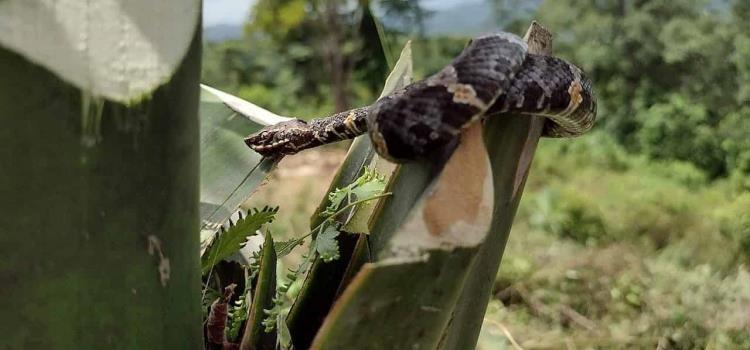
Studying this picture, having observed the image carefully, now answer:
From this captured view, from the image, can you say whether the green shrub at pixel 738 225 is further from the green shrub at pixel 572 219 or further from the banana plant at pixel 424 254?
the banana plant at pixel 424 254

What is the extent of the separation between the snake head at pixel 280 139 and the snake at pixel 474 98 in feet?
0.57

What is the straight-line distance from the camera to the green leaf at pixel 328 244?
40 cm

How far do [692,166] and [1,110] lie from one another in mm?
3783

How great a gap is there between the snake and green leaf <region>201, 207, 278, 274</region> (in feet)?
0.33

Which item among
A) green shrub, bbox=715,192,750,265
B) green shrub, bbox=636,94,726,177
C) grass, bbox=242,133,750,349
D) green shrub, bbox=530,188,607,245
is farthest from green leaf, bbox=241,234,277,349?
green shrub, bbox=636,94,726,177

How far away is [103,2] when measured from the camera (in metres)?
0.27

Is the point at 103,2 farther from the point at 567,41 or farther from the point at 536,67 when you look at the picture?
the point at 567,41

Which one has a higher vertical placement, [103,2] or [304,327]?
[103,2]

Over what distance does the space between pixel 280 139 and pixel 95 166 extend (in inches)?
10.5

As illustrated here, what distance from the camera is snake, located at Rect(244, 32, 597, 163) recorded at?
0.34 meters

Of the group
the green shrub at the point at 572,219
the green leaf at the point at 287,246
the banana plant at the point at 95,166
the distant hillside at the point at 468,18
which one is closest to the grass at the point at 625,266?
the green shrub at the point at 572,219

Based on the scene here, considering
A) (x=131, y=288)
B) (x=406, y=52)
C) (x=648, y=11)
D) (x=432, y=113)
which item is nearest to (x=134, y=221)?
(x=131, y=288)

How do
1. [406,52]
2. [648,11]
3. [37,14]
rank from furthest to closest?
[648,11] → [406,52] → [37,14]

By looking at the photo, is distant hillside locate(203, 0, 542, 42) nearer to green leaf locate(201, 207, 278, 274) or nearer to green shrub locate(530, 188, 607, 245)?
green shrub locate(530, 188, 607, 245)
